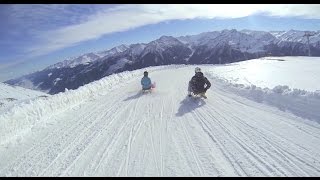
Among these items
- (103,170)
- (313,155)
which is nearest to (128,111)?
(103,170)

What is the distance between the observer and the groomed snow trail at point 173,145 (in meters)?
7.80

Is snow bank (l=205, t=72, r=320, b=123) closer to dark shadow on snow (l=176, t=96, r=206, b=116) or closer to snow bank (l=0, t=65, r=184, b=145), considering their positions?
dark shadow on snow (l=176, t=96, r=206, b=116)

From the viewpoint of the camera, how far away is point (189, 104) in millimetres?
16750

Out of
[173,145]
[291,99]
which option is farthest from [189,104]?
[173,145]

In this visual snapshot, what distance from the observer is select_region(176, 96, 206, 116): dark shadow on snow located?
1493cm

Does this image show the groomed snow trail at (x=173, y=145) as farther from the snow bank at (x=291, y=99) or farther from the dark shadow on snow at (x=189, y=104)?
the snow bank at (x=291, y=99)

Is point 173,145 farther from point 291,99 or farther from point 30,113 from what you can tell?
point 30,113

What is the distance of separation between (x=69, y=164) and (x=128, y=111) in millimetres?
7167

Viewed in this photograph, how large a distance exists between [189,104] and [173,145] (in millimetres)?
7291

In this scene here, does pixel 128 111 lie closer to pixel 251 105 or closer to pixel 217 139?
pixel 251 105

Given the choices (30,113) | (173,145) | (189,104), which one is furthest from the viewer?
(189,104)

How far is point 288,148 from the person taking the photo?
869cm

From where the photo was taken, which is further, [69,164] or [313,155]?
[69,164]

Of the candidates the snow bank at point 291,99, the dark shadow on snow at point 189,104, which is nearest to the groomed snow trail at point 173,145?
the dark shadow on snow at point 189,104
